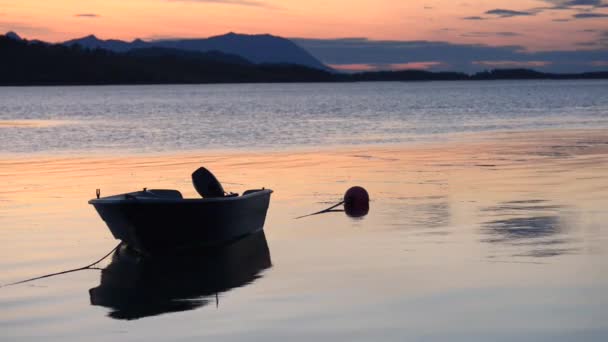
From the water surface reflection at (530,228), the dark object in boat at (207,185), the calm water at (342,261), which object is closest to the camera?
the calm water at (342,261)

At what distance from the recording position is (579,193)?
2150cm

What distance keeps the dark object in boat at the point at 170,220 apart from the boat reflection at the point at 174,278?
25cm

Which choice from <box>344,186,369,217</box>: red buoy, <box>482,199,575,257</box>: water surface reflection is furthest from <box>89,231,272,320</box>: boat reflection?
<box>482,199,575,257</box>: water surface reflection

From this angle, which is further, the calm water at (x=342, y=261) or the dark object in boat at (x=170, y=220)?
the dark object in boat at (x=170, y=220)

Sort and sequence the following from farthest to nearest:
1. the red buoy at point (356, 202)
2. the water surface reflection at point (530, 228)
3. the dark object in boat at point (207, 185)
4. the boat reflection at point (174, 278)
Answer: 1. the red buoy at point (356, 202)
2. the dark object in boat at point (207, 185)
3. the water surface reflection at point (530, 228)
4. the boat reflection at point (174, 278)

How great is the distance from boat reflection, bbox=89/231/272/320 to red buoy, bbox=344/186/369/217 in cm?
343

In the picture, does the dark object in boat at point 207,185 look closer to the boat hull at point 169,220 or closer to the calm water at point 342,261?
the boat hull at point 169,220

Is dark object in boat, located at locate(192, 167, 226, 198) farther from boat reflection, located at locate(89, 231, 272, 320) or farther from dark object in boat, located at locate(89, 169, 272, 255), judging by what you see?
boat reflection, located at locate(89, 231, 272, 320)

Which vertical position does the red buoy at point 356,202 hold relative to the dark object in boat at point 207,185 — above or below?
below

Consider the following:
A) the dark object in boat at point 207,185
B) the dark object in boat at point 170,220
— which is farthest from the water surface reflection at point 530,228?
the dark object in boat at point 207,185

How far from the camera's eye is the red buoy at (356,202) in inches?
781

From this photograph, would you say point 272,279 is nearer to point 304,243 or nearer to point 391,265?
point 391,265

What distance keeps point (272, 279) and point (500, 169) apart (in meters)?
16.1

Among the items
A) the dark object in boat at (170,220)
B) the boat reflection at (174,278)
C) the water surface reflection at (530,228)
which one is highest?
the dark object in boat at (170,220)
